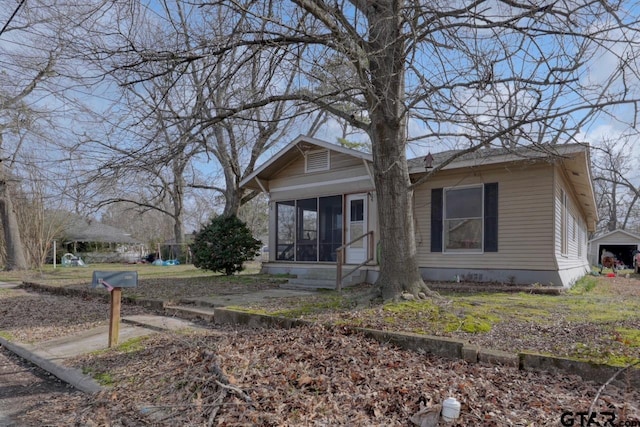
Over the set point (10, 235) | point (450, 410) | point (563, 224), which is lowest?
point (450, 410)

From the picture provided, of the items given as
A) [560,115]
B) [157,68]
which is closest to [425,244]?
[560,115]

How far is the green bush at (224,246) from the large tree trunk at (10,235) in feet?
34.1

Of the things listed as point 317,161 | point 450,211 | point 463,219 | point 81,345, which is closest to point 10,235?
point 317,161

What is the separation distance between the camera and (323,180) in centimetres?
1277

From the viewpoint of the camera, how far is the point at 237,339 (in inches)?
193

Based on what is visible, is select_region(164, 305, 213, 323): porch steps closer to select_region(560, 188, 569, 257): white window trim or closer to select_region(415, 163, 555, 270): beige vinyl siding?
select_region(415, 163, 555, 270): beige vinyl siding

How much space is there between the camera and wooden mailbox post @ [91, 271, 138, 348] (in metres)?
5.34

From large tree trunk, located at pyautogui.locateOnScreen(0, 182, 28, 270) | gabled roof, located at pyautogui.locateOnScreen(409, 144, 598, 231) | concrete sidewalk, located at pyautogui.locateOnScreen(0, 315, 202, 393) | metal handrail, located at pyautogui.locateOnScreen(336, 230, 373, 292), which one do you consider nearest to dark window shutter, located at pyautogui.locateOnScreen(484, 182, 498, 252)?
gabled roof, located at pyautogui.locateOnScreen(409, 144, 598, 231)

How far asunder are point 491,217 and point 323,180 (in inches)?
194

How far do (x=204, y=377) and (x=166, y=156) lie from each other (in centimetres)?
379

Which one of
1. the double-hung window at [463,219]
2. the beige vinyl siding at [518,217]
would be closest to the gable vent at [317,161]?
the beige vinyl siding at [518,217]

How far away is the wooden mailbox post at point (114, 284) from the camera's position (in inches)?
210

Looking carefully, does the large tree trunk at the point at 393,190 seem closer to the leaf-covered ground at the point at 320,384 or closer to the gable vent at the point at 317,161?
the leaf-covered ground at the point at 320,384

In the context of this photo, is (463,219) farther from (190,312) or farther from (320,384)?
(320,384)
